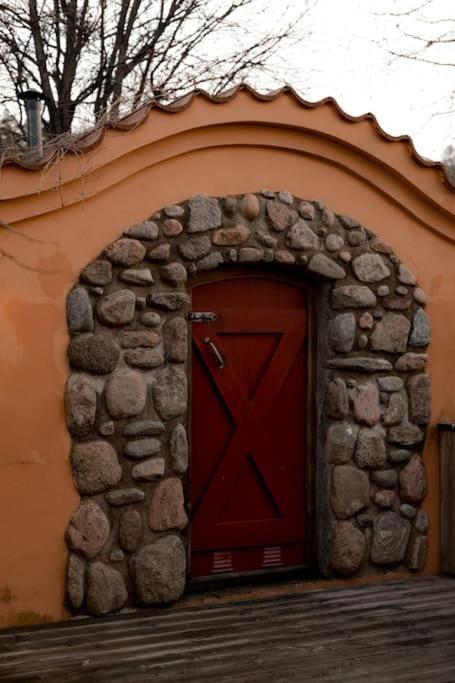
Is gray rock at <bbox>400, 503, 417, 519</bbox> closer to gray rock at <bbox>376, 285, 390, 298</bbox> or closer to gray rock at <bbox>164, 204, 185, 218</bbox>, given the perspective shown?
gray rock at <bbox>376, 285, 390, 298</bbox>

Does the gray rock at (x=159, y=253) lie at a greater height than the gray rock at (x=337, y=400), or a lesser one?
greater

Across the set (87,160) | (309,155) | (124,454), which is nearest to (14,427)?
(124,454)

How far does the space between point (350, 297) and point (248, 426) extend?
3.59 feet

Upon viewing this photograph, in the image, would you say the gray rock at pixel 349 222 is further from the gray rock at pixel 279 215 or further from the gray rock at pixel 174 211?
the gray rock at pixel 174 211

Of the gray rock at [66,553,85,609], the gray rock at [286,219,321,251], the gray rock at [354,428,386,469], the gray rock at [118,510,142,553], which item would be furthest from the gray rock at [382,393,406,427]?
the gray rock at [66,553,85,609]

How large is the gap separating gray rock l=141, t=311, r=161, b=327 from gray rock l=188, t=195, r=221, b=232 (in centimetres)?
57

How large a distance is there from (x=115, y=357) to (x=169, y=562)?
127cm

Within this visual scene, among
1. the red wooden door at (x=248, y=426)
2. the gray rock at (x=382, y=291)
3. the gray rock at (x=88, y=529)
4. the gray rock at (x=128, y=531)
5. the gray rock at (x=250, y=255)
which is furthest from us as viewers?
the gray rock at (x=382, y=291)

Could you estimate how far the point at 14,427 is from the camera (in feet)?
15.9

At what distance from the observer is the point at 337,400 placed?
5727mm

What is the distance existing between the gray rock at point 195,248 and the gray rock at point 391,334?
4.43 feet

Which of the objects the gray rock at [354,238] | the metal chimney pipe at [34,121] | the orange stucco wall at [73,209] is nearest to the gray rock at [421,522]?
the gray rock at [354,238]

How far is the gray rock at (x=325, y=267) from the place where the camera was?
222 inches

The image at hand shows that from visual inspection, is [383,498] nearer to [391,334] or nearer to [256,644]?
[391,334]
